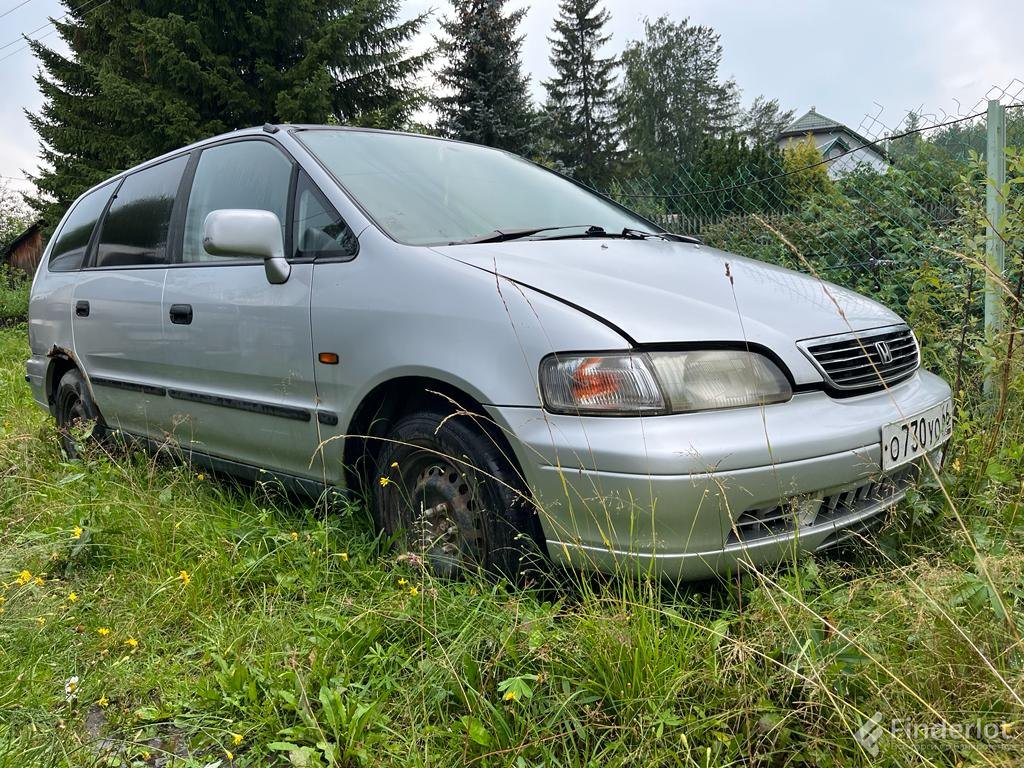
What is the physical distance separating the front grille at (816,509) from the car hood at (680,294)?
314 millimetres

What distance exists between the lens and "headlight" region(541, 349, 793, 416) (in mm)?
1777

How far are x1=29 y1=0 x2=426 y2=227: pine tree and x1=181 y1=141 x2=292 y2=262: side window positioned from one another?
38.7ft

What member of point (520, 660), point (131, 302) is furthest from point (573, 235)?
point (131, 302)

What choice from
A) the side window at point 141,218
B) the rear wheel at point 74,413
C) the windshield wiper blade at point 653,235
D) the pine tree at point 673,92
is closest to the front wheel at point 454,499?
the windshield wiper blade at point 653,235

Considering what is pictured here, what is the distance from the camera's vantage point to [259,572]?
2387mm

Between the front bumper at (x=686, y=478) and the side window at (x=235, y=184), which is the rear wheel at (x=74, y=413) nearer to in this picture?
the side window at (x=235, y=184)

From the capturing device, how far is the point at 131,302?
11.2 feet

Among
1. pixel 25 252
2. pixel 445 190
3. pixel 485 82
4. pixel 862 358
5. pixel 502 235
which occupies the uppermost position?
pixel 485 82

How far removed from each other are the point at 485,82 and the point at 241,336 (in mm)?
23229

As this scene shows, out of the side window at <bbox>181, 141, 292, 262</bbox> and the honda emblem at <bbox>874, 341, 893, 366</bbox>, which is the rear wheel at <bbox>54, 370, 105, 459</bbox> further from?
the honda emblem at <bbox>874, 341, 893, 366</bbox>

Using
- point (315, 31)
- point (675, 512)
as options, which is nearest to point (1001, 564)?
point (675, 512)

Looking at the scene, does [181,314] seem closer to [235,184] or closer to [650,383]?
[235,184]

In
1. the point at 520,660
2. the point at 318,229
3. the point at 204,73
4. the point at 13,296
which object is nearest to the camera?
the point at 520,660

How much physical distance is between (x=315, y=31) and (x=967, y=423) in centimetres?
1557
